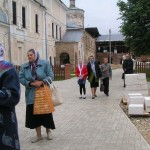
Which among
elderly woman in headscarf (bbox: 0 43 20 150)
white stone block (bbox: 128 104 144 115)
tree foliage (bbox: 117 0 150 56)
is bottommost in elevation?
white stone block (bbox: 128 104 144 115)

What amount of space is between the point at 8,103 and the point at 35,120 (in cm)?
411

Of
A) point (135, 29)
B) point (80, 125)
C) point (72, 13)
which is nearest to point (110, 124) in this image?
point (80, 125)

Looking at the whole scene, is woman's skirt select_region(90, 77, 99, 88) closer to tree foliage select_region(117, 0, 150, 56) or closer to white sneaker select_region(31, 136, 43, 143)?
white sneaker select_region(31, 136, 43, 143)

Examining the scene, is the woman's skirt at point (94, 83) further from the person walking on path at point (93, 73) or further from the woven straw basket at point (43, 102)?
the woven straw basket at point (43, 102)

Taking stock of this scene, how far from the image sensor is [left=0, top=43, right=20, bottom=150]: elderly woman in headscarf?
407 cm

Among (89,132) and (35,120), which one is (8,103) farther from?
(89,132)

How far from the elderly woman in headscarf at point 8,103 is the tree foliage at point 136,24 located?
2858cm

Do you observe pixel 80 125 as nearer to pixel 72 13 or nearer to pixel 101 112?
pixel 101 112

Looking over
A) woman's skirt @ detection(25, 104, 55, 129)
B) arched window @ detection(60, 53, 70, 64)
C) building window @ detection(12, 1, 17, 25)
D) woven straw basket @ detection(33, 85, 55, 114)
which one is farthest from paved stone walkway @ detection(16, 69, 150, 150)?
arched window @ detection(60, 53, 70, 64)

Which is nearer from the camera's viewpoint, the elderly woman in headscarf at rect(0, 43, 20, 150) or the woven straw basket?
the elderly woman in headscarf at rect(0, 43, 20, 150)

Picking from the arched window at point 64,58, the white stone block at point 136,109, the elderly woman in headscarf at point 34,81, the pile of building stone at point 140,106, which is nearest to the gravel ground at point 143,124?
the pile of building stone at point 140,106

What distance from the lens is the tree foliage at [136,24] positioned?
31953 millimetres

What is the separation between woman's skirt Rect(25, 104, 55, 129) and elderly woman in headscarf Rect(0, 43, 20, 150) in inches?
152

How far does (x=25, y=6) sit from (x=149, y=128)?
32280 mm
